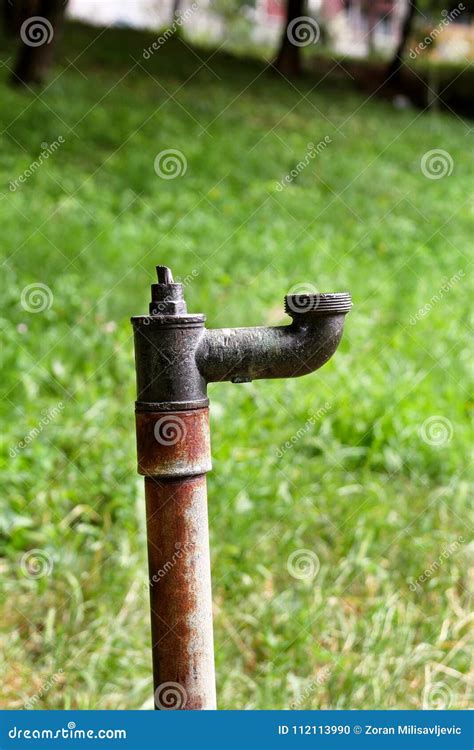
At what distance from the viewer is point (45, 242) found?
19.0 feet

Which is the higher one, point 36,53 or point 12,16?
point 12,16

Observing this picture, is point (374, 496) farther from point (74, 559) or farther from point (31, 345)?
point (31, 345)

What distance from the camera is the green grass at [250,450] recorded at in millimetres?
2971

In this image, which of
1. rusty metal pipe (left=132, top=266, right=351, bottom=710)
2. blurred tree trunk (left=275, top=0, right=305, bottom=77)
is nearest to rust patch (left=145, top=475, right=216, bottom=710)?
rusty metal pipe (left=132, top=266, right=351, bottom=710)

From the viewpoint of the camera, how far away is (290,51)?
18.0m

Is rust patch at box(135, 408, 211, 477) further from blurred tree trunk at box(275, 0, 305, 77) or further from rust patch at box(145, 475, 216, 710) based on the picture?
blurred tree trunk at box(275, 0, 305, 77)

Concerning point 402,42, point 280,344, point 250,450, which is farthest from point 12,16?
point 280,344

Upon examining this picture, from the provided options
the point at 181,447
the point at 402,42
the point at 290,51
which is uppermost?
the point at 402,42

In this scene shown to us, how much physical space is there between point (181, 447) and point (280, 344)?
26 centimetres

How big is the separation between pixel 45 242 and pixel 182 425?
4.42 meters

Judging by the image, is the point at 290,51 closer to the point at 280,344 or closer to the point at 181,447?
the point at 280,344

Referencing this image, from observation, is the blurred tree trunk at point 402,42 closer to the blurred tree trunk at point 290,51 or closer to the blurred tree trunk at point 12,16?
the blurred tree trunk at point 290,51

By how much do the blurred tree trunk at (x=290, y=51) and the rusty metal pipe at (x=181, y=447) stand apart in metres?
17.0
